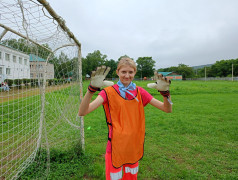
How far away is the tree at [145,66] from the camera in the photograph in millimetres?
→ 72375

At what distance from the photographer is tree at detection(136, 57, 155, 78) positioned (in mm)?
72375

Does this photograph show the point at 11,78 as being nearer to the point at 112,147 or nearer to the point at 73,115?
the point at 73,115

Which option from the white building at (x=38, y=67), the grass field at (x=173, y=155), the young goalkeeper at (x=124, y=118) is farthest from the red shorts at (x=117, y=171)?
the white building at (x=38, y=67)

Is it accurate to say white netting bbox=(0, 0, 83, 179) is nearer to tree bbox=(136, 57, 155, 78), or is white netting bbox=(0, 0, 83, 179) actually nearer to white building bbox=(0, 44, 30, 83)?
white building bbox=(0, 44, 30, 83)

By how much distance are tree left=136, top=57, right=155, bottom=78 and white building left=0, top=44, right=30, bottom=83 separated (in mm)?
70412

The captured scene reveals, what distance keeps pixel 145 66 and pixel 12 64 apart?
7509cm

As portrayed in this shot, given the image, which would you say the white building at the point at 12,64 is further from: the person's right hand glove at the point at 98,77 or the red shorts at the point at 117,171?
the red shorts at the point at 117,171

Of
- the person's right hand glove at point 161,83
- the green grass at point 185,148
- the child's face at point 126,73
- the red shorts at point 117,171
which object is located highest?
the child's face at point 126,73

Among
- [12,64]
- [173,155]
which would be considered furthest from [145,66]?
[12,64]

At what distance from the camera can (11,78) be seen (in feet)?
8.16

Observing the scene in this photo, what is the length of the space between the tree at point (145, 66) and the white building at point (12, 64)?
231 ft

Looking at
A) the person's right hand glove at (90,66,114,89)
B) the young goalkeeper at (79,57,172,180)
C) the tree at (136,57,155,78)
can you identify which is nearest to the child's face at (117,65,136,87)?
the young goalkeeper at (79,57,172,180)

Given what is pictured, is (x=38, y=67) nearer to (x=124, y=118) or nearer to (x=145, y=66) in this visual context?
(x=124, y=118)

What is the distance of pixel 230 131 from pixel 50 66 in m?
5.58
